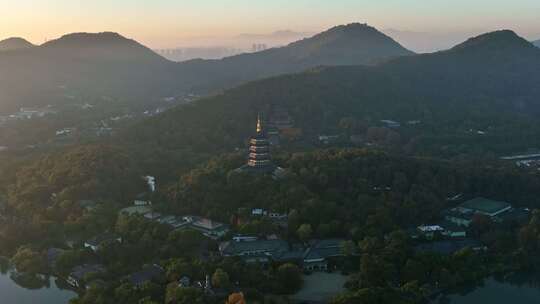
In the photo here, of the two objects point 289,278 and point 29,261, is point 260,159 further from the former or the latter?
point 29,261

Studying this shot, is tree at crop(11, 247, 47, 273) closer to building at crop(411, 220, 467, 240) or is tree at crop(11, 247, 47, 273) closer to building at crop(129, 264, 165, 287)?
building at crop(129, 264, 165, 287)

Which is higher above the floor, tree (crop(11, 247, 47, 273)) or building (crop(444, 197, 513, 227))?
building (crop(444, 197, 513, 227))

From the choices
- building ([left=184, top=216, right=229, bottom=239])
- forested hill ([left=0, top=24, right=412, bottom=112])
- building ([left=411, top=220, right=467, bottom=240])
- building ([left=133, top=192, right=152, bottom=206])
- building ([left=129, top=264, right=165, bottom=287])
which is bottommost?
building ([left=129, top=264, right=165, bottom=287])

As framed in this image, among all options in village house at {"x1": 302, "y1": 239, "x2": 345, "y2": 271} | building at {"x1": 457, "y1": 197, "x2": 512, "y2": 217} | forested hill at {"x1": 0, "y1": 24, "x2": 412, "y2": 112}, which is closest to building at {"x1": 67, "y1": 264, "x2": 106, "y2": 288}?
village house at {"x1": 302, "y1": 239, "x2": 345, "y2": 271}

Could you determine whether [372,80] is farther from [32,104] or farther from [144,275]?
[144,275]

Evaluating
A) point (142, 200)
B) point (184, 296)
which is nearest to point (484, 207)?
point (184, 296)

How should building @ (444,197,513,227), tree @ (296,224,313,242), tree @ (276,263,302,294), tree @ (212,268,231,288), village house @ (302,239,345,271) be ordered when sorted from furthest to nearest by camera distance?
building @ (444,197,513,227) → tree @ (296,224,313,242) → village house @ (302,239,345,271) → tree @ (276,263,302,294) → tree @ (212,268,231,288)

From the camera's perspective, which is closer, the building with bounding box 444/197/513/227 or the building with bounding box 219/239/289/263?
the building with bounding box 219/239/289/263
